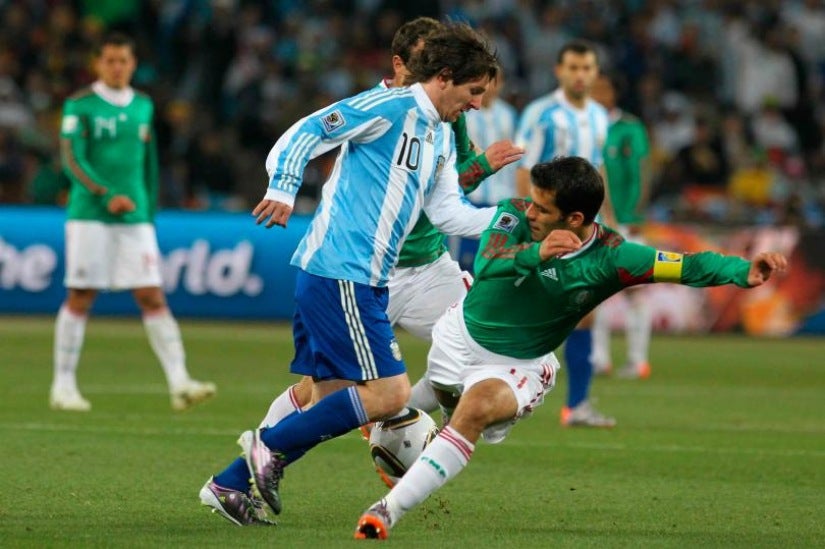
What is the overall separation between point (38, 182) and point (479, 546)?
44.0 ft

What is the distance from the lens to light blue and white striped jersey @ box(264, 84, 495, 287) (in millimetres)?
6336

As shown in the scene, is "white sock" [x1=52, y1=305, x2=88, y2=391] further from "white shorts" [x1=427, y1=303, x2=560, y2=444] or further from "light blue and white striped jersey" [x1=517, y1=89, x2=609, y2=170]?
"white shorts" [x1=427, y1=303, x2=560, y2=444]

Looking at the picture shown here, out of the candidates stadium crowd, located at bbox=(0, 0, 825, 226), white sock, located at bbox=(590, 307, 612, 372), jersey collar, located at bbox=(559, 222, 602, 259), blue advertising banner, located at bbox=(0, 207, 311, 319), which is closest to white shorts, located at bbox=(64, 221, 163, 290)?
white sock, located at bbox=(590, 307, 612, 372)

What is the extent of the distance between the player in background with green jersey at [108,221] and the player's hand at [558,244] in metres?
5.17

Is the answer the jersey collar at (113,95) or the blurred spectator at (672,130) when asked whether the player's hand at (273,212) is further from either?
the blurred spectator at (672,130)

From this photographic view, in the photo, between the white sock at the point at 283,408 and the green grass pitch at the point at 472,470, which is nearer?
the green grass pitch at the point at 472,470

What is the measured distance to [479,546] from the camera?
5965 millimetres

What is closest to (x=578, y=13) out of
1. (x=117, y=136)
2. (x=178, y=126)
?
(x=178, y=126)

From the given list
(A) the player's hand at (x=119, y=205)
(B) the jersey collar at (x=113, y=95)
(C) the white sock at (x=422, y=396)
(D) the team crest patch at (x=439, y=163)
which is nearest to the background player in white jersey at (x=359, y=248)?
(D) the team crest patch at (x=439, y=163)

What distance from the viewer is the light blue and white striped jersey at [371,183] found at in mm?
6336

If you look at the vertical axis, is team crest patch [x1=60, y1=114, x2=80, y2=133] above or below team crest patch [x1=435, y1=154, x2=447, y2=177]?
below

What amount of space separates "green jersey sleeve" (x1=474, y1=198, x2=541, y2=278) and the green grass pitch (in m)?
0.99

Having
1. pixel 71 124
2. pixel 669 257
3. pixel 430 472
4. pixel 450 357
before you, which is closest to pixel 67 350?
pixel 71 124

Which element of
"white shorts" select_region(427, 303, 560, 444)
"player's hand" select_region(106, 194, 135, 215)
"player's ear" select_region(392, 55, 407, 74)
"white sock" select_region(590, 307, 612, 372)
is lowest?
"white sock" select_region(590, 307, 612, 372)
